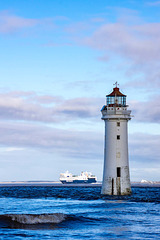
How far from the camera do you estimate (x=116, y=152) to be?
156ft

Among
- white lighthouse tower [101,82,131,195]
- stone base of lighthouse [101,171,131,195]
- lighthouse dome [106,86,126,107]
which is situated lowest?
stone base of lighthouse [101,171,131,195]

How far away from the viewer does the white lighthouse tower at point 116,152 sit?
47.4 metres

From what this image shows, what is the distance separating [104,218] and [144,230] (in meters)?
5.82

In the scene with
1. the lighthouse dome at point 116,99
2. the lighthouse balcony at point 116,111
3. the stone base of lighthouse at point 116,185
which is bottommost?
the stone base of lighthouse at point 116,185

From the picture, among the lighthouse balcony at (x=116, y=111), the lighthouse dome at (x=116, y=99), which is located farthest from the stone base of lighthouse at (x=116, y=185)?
the lighthouse dome at (x=116, y=99)

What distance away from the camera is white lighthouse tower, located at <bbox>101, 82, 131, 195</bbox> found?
1868 inches

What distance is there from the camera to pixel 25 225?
91.6ft

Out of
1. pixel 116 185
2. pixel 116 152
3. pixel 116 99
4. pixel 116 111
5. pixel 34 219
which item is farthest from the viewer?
pixel 116 99

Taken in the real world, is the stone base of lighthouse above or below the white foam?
above

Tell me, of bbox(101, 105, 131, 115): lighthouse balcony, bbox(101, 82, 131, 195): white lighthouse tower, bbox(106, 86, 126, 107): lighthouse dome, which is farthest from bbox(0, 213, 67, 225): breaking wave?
bbox(106, 86, 126, 107): lighthouse dome

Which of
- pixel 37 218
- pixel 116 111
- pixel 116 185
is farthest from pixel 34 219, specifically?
pixel 116 111

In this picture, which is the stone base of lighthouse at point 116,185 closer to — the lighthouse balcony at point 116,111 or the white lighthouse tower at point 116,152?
the white lighthouse tower at point 116,152

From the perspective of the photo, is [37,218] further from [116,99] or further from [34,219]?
[116,99]

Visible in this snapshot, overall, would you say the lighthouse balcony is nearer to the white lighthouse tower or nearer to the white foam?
the white lighthouse tower
